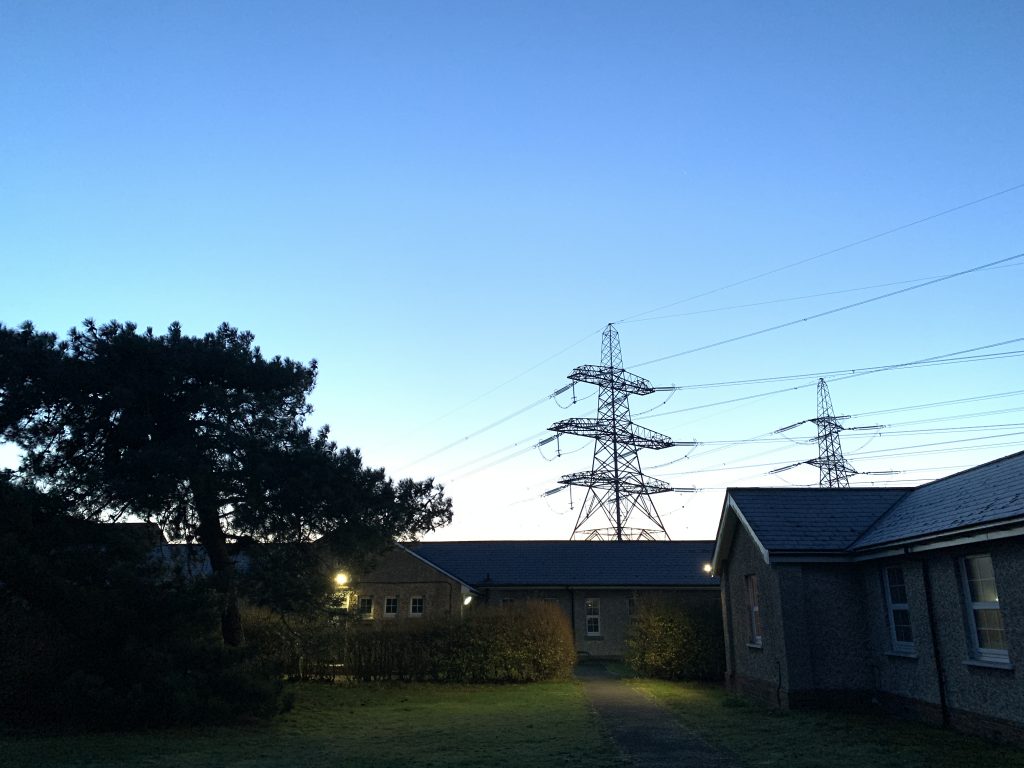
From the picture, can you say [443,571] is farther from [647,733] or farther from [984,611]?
[984,611]

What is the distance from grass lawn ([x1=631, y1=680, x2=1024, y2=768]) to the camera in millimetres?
10867

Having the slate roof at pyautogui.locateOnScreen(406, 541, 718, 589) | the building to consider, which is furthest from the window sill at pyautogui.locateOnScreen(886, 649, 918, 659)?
the slate roof at pyautogui.locateOnScreen(406, 541, 718, 589)

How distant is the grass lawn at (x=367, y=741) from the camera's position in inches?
457

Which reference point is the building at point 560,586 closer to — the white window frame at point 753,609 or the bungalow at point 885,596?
the bungalow at point 885,596

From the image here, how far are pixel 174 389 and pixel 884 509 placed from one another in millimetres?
17932

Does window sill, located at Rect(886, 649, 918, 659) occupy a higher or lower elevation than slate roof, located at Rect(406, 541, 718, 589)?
lower

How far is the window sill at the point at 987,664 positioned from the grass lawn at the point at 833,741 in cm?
116

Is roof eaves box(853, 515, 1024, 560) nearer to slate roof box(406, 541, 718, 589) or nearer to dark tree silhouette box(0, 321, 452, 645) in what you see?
dark tree silhouette box(0, 321, 452, 645)

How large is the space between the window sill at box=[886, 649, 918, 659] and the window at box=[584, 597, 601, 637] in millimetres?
25129

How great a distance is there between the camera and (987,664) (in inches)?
487

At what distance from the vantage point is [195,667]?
15211 millimetres

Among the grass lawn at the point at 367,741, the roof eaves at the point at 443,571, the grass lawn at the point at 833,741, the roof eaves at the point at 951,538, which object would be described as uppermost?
the roof eaves at the point at 443,571

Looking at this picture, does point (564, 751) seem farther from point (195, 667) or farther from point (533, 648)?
point (533, 648)

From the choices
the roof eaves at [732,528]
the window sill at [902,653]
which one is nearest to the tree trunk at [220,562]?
the roof eaves at [732,528]
